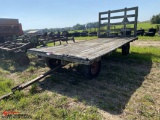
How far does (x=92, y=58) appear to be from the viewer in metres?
4.07

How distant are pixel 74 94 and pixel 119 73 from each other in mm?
2255

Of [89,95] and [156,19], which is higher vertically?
[156,19]

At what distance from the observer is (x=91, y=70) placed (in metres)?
5.02

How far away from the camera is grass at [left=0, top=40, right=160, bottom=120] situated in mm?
3268

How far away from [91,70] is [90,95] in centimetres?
115

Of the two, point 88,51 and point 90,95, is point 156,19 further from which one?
point 90,95

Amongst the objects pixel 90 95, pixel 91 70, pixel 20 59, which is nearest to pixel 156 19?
pixel 20 59

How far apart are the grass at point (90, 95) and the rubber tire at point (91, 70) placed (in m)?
0.17

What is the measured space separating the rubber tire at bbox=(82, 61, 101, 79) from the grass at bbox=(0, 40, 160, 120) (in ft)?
0.56

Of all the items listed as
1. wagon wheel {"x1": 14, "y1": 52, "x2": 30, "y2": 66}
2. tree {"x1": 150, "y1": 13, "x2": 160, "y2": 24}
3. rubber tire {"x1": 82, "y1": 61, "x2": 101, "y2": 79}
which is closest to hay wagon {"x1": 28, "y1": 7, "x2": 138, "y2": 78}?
rubber tire {"x1": 82, "y1": 61, "x2": 101, "y2": 79}

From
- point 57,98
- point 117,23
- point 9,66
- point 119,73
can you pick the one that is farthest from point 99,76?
point 117,23

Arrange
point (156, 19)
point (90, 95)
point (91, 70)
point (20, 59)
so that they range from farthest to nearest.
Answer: point (156, 19) < point (20, 59) < point (91, 70) < point (90, 95)

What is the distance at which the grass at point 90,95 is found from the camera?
10.7 ft

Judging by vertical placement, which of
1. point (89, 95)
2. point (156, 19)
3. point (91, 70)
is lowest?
point (89, 95)
